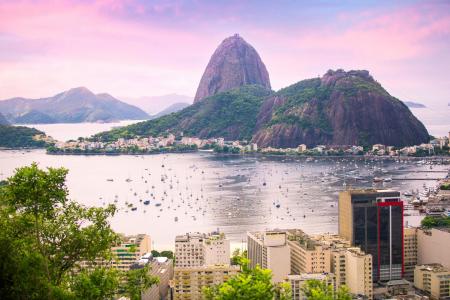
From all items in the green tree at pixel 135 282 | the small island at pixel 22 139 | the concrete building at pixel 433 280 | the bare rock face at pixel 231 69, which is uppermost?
the bare rock face at pixel 231 69

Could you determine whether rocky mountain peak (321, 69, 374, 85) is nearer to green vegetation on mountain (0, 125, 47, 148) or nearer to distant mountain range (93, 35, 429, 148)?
distant mountain range (93, 35, 429, 148)

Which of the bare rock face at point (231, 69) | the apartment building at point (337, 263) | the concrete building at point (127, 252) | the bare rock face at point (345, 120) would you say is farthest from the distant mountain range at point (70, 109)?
the apartment building at point (337, 263)

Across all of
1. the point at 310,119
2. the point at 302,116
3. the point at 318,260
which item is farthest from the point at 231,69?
the point at 318,260

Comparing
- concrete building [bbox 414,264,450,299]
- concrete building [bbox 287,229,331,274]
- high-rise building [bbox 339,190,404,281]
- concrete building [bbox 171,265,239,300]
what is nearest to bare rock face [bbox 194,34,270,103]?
high-rise building [bbox 339,190,404,281]

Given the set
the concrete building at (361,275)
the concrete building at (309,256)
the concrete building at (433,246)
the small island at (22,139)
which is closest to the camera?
the concrete building at (361,275)

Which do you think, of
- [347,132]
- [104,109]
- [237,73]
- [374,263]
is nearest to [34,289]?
[374,263]

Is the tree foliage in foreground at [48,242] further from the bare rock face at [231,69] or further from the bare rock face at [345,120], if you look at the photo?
the bare rock face at [231,69]

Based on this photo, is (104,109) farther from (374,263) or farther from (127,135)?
(374,263)

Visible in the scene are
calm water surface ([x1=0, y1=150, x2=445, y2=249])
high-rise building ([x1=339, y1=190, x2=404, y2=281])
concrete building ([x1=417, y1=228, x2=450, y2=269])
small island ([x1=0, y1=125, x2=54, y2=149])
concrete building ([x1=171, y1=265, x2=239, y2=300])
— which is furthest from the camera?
small island ([x1=0, y1=125, x2=54, y2=149])
